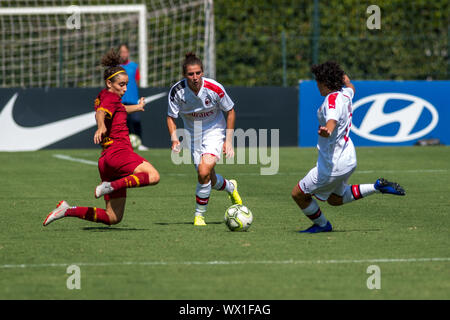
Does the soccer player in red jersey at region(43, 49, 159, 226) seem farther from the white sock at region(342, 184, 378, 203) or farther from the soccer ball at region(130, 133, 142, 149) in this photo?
the soccer ball at region(130, 133, 142, 149)

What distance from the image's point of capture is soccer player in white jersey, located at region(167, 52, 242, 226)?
28.0ft

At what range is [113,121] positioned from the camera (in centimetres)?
815

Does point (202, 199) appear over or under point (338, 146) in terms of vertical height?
under

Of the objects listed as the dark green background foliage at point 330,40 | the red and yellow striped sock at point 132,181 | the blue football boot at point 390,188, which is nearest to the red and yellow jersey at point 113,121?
the red and yellow striped sock at point 132,181

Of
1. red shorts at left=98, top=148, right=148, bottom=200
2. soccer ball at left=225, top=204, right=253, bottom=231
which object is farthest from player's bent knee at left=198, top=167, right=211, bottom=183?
red shorts at left=98, top=148, right=148, bottom=200

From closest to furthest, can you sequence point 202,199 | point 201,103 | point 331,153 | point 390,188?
point 331,153
point 390,188
point 202,199
point 201,103

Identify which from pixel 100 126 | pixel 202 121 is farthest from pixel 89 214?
pixel 202 121

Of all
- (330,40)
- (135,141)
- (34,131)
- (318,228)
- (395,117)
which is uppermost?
(318,228)

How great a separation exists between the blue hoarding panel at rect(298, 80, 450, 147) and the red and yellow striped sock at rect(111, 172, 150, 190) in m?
10.9

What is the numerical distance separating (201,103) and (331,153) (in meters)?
1.53

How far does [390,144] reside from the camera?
18812 millimetres

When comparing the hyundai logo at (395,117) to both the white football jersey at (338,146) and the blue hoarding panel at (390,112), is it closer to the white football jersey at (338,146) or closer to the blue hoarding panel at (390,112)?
the blue hoarding panel at (390,112)

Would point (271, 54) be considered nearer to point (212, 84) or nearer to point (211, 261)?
point (212, 84)

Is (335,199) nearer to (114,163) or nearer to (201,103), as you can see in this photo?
(201,103)
